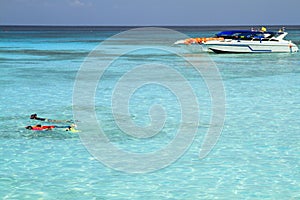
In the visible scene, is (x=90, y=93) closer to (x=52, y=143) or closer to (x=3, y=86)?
(x=3, y=86)

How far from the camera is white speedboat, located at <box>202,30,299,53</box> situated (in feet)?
119

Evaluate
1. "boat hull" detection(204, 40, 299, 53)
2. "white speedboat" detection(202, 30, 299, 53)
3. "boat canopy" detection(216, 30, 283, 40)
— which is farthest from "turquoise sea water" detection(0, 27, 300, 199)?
"boat canopy" detection(216, 30, 283, 40)

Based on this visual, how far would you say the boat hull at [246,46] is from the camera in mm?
36156

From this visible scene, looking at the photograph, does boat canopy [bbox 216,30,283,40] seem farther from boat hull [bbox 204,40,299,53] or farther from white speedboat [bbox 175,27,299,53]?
boat hull [bbox 204,40,299,53]

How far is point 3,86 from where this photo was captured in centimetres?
2056

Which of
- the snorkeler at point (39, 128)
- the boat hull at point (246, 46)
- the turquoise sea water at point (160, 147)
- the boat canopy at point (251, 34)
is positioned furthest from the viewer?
the boat canopy at point (251, 34)

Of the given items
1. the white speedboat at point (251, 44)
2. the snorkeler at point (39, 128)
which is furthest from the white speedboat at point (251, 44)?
the snorkeler at point (39, 128)

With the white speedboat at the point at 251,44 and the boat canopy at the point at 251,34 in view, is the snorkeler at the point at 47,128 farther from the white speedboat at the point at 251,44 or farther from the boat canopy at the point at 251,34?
the boat canopy at the point at 251,34

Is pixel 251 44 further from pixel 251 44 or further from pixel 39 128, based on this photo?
pixel 39 128

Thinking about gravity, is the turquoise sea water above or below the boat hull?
below

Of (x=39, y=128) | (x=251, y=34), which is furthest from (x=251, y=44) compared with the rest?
(x=39, y=128)

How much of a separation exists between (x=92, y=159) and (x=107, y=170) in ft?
2.50

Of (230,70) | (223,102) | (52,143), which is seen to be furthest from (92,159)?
(230,70)

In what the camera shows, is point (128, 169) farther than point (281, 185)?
Yes
